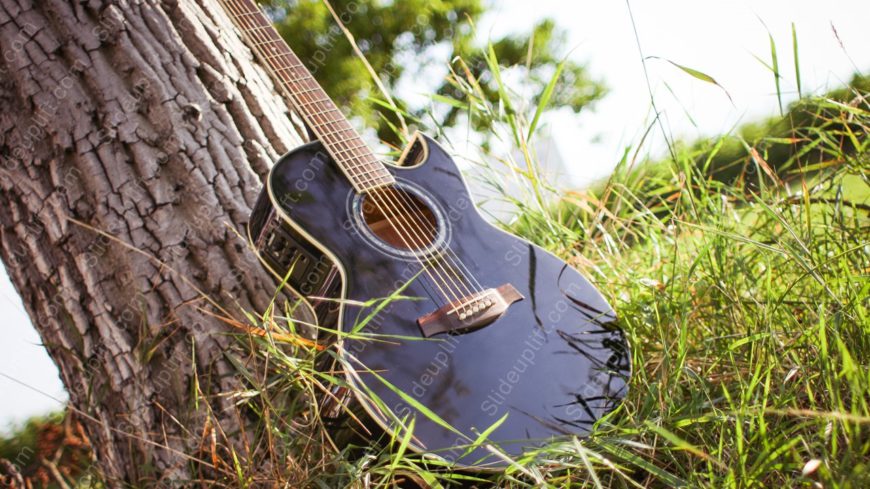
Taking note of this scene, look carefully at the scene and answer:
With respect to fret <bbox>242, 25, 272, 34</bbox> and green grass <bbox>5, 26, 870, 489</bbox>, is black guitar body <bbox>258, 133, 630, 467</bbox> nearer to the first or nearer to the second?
green grass <bbox>5, 26, 870, 489</bbox>

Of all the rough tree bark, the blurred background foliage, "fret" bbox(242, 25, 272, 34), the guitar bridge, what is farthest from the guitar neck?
the blurred background foliage

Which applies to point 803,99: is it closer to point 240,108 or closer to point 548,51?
point 240,108

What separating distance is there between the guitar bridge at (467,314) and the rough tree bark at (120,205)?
0.49 m

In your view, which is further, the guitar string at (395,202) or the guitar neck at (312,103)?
the guitar neck at (312,103)

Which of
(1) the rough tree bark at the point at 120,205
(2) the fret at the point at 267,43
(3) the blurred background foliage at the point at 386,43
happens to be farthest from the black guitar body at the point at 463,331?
(3) the blurred background foliage at the point at 386,43

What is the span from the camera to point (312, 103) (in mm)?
1460

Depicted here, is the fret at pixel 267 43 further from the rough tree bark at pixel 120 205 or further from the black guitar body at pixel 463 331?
the black guitar body at pixel 463 331

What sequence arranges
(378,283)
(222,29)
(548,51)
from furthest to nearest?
(548,51) → (222,29) → (378,283)

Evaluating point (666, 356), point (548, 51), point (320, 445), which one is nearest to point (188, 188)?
point (320, 445)

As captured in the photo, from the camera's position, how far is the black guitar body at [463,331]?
Result: 990 millimetres

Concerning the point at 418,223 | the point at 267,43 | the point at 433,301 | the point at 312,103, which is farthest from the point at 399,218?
the point at 267,43

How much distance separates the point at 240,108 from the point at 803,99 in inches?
52.7

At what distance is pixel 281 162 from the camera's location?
4.22ft

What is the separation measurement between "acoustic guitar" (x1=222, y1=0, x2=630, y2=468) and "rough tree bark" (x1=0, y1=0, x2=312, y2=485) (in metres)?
0.19
